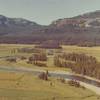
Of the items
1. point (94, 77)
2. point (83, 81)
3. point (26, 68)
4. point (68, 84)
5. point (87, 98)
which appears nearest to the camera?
point (87, 98)

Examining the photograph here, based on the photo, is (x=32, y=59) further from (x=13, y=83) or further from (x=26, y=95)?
(x=26, y=95)

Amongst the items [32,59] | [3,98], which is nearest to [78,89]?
[3,98]

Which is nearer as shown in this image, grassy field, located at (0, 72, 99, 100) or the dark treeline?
grassy field, located at (0, 72, 99, 100)

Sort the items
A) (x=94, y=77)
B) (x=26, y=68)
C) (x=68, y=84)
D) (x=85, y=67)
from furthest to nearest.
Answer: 1. (x=26, y=68)
2. (x=85, y=67)
3. (x=94, y=77)
4. (x=68, y=84)

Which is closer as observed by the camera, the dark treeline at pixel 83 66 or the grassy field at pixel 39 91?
the grassy field at pixel 39 91

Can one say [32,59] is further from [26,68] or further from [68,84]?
[68,84]

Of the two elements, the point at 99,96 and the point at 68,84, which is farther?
the point at 68,84

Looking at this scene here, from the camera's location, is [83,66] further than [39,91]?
Yes
